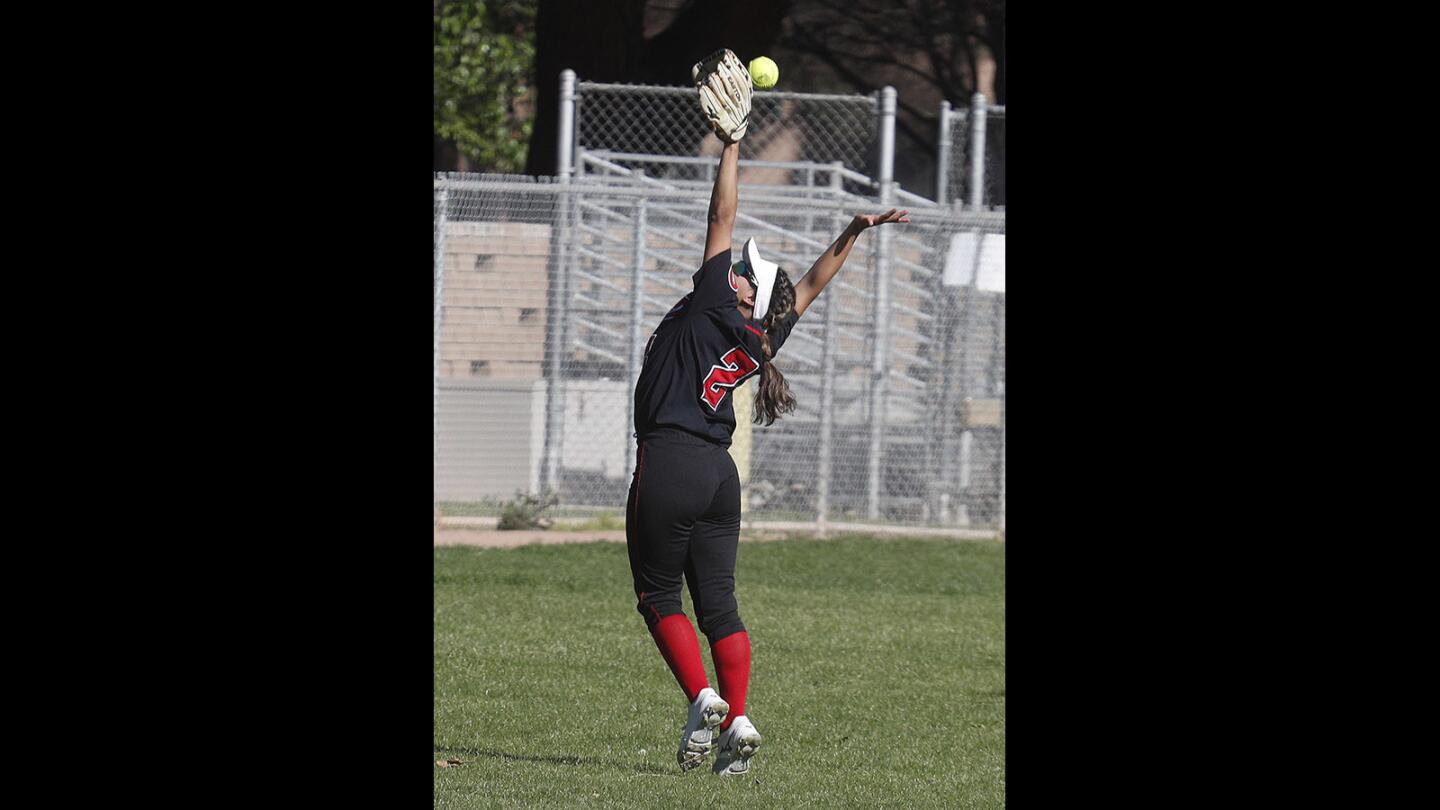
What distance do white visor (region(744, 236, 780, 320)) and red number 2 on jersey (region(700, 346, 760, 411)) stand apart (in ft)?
0.58

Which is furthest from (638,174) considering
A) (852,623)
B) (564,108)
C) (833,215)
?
(852,623)

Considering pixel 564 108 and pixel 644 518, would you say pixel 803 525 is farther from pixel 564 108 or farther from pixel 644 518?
pixel 644 518

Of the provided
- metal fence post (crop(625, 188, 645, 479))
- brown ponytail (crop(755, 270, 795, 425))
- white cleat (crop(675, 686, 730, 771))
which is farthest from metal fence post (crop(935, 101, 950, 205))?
white cleat (crop(675, 686, 730, 771))

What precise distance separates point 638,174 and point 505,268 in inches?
55.0

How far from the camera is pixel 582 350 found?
47.1 feet

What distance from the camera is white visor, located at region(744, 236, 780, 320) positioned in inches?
240

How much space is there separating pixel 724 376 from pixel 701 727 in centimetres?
124

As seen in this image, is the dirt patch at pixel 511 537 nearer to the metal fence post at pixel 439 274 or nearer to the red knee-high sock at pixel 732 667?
the metal fence post at pixel 439 274

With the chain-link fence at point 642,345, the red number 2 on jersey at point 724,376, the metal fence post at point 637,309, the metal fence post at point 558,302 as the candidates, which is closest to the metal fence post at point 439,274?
the chain-link fence at point 642,345

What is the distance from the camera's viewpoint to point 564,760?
20.8 feet

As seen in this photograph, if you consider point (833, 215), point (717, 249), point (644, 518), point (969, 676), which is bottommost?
point (969, 676)

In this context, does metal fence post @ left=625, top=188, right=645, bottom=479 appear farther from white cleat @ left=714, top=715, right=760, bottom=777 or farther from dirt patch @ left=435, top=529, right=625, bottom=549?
white cleat @ left=714, top=715, right=760, bottom=777

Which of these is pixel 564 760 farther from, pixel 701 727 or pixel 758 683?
pixel 758 683

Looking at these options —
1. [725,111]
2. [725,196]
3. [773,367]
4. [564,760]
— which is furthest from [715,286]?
[564,760]
